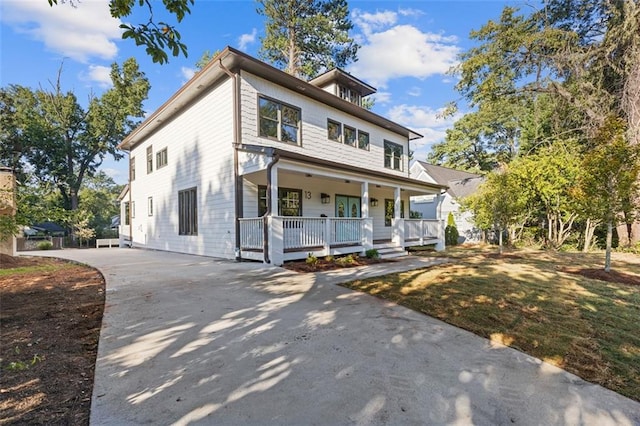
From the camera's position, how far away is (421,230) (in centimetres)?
1353

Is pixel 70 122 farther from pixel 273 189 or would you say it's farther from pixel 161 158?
pixel 273 189

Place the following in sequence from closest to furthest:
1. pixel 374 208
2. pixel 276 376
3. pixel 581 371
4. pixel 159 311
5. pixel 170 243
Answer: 1. pixel 276 376
2. pixel 581 371
3. pixel 159 311
4. pixel 170 243
5. pixel 374 208

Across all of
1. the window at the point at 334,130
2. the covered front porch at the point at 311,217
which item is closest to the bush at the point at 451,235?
the covered front porch at the point at 311,217

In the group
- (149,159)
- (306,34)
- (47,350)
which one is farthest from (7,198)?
(306,34)

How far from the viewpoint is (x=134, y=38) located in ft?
8.77

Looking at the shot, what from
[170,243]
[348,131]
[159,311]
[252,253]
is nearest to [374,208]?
[348,131]

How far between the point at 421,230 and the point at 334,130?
572 centimetres

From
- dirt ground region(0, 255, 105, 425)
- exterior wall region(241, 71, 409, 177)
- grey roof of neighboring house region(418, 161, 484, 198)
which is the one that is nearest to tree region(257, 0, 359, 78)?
exterior wall region(241, 71, 409, 177)

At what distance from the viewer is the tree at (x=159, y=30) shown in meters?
2.75

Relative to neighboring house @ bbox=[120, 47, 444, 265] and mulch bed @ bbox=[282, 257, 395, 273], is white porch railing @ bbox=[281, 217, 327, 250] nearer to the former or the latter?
neighboring house @ bbox=[120, 47, 444, 265]

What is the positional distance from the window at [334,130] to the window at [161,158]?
23.7 ft

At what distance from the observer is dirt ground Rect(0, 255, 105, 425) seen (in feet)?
6.92

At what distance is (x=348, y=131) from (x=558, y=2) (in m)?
13.2

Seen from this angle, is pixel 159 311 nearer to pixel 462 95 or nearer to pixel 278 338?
pixel 278 338
